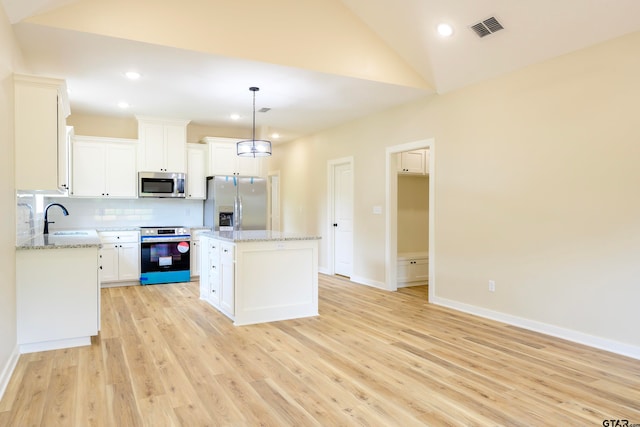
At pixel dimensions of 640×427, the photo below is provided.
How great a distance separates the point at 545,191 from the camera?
394cm

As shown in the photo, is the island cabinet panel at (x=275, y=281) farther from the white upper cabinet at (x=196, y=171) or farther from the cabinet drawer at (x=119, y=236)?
the white upper cabinet at (x=196, y=171)

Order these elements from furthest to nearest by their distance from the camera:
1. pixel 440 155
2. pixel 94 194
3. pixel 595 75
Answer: pixel 94 194 → pixel 440 155 → pixel 595 75

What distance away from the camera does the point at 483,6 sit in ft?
12.2

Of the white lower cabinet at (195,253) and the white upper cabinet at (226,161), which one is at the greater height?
the white upper cabinet at (226,161)

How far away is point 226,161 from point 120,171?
1.64 metres

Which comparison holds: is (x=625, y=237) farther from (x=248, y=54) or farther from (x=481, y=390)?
(x=248, y=54)

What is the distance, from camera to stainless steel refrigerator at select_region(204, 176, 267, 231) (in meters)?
6.83

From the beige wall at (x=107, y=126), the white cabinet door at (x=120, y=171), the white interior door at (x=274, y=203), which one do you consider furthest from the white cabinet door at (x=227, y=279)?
the white interior door at (x=274, y=203)

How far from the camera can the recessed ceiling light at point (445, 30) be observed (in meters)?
4.10

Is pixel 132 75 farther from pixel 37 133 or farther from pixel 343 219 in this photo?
pixel 343 219

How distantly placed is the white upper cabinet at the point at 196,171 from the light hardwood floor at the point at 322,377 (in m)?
3.04

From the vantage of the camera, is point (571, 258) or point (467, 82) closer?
point (571, 258)

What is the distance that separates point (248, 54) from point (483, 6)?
2.17 metres

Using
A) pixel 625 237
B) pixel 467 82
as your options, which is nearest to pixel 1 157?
pixel 467 82
